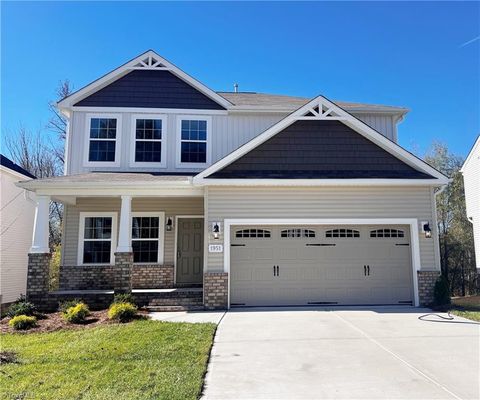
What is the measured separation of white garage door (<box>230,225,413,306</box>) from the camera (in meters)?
10.6

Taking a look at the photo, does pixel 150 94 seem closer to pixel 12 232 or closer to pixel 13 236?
pixel 12 232

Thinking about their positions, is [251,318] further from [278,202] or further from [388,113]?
[388,113]

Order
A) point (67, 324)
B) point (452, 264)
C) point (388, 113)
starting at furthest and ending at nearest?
point (452, 264)
point (388, 113)
point (67, 324)

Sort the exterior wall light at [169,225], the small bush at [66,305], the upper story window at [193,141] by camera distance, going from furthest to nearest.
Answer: the upper story window at [193,141], the exterior wall light at [169,225], the small bush at [66,305]

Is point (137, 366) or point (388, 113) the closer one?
point (137, 366)

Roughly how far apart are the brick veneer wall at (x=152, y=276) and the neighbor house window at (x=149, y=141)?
3.39 meters

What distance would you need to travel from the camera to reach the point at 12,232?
14.8m

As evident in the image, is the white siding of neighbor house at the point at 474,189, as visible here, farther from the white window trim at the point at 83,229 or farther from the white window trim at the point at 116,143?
the white window trim at the point at 83,229

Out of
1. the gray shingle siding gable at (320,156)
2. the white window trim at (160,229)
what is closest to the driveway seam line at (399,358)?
the gray shingle siding gable at (320,156)

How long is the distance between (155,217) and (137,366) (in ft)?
26.1

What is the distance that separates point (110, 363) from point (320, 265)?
21.8 feet

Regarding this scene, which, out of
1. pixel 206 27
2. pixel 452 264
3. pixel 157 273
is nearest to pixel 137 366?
pixel 157 273

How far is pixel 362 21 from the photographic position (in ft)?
38.5

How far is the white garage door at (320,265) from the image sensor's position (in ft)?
34.8
